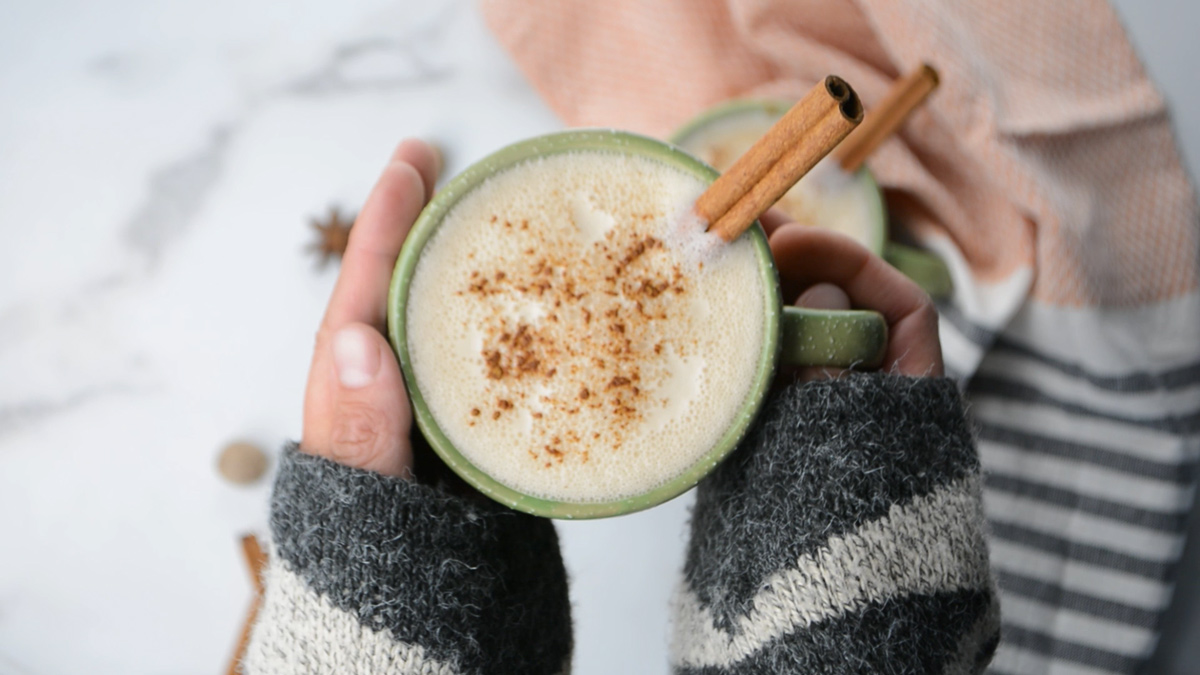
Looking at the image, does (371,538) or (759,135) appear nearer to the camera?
(371,538)

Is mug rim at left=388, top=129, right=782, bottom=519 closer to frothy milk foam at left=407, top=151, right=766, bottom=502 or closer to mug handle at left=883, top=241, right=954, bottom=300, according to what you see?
frothy milk foam at left=407, top=151, right=766, bottom=502

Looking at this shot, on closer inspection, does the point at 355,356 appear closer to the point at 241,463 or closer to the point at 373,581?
the point at 373,581

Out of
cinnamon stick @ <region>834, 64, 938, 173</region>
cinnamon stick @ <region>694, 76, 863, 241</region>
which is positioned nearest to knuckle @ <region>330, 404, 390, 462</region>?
cinnamon stick @ <region>694, 76, 863, 241</region>

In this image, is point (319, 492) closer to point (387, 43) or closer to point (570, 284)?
point (570, 284)

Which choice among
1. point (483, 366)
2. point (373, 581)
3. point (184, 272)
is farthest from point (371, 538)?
point (184, 272)

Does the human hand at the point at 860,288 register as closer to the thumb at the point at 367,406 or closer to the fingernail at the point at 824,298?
the fingernail at the point at 824,298

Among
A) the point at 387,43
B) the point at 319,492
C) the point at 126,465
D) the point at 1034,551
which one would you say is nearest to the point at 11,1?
the point at 387,43

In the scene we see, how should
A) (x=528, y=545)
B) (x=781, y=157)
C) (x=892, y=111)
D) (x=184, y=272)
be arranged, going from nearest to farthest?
(x=781, y=157) → (x=528, y=545) → (x=892, y=111) → (x=184, y=272)
